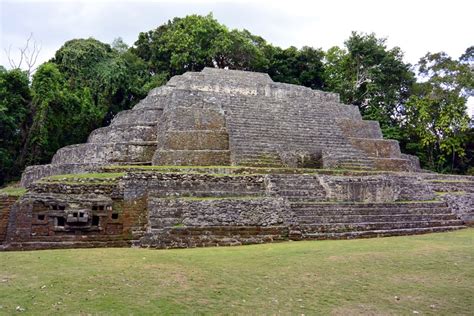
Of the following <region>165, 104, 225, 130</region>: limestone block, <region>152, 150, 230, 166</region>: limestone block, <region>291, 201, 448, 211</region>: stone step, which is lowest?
<region>291, 201, 448, 211</region>: stone step

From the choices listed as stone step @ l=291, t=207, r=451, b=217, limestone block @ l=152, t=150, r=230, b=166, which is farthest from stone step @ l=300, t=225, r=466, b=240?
limestone block @ l=152, t=150, r=230, b=166

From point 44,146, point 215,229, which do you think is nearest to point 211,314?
point 215,229

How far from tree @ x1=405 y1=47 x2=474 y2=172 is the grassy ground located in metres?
21.1

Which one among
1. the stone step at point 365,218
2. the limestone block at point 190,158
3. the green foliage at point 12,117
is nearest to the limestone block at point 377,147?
the stone step at point 365,218

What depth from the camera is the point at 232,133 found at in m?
16.7

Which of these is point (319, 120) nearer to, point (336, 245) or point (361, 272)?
point (336, 245)

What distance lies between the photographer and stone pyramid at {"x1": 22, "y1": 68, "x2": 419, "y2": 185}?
51.6 ft

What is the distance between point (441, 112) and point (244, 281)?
25.1m

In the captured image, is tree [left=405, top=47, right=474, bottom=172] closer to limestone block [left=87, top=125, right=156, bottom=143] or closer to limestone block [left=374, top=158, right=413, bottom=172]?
limestone block [left=374, top=158, right=413, bottom=172]

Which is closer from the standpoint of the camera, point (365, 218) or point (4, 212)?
point (4, 212)

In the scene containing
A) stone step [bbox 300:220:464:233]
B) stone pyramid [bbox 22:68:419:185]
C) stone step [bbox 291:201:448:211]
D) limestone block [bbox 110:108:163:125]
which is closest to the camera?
stone step [bbox 300:220:464:233]

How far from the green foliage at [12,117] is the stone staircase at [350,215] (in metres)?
15.8

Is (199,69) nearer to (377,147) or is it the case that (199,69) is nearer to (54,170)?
(377,147)

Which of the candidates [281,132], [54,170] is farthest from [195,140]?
[54,170]
